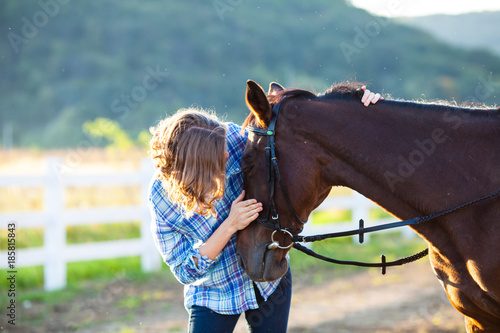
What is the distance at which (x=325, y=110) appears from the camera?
251cm

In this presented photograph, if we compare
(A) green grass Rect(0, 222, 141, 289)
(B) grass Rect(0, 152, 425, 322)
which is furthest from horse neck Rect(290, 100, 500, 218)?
(A) green grass Rect(0, 222, 141, 289)

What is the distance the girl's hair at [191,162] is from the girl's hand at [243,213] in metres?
0.11

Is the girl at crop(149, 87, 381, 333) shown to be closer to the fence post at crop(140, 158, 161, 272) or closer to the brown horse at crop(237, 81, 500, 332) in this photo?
the brown horse at crop(237, 81, 500, 332)

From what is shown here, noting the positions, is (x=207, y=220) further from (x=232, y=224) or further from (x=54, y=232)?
(x=54, y=232)

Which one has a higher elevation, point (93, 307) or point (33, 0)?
point (33, 0)

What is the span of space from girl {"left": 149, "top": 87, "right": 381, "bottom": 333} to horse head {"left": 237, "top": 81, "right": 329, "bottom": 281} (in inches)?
3.7

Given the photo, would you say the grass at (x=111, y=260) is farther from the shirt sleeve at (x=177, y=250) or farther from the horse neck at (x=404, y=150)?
the horse neck at (x=404, y=150)

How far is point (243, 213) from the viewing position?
7.93 ft

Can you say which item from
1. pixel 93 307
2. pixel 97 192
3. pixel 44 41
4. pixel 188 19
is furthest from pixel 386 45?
pixel 93 307

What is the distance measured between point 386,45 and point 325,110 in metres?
63.6

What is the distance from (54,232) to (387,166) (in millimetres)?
5477

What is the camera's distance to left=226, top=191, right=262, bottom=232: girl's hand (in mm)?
2410

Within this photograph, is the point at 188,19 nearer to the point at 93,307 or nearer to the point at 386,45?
the point at 386,45

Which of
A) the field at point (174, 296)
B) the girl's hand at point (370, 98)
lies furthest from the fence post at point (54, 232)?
the girl's hand at point (370, 98)
